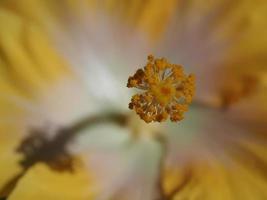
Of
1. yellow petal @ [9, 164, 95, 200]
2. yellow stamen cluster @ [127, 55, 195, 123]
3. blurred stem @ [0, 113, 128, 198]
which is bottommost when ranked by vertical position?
yellow petal @ [9, 164, 95, 200]

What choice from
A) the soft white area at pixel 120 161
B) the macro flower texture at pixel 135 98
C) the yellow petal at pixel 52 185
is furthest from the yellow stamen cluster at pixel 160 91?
the yellow petal at pixel 52 185

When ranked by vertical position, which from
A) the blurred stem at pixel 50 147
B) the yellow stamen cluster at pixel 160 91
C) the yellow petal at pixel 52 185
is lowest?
the yellow petal at pixel 52 185

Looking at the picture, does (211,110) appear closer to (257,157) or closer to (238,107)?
(238,107)

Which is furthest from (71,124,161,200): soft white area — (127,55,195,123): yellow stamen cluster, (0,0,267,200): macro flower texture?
(127,55,195,123): yellow stamen cluster

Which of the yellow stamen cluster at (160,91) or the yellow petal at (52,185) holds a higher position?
the yellow stamen cluster at (160,91)

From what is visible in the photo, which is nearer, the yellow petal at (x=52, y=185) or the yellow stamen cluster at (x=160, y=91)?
the yellow petal at (x=52, y=185)

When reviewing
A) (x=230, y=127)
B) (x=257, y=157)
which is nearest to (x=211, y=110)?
(x=230, y=127)

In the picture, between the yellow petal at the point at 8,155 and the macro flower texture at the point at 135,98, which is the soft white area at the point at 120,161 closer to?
the macro flower texture at the point at 135,98

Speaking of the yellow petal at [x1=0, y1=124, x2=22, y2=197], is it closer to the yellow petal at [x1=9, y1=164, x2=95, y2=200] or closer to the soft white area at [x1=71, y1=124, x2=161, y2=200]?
the yellow petal at [x1=9, y1=164, x2=95, y2=200]
